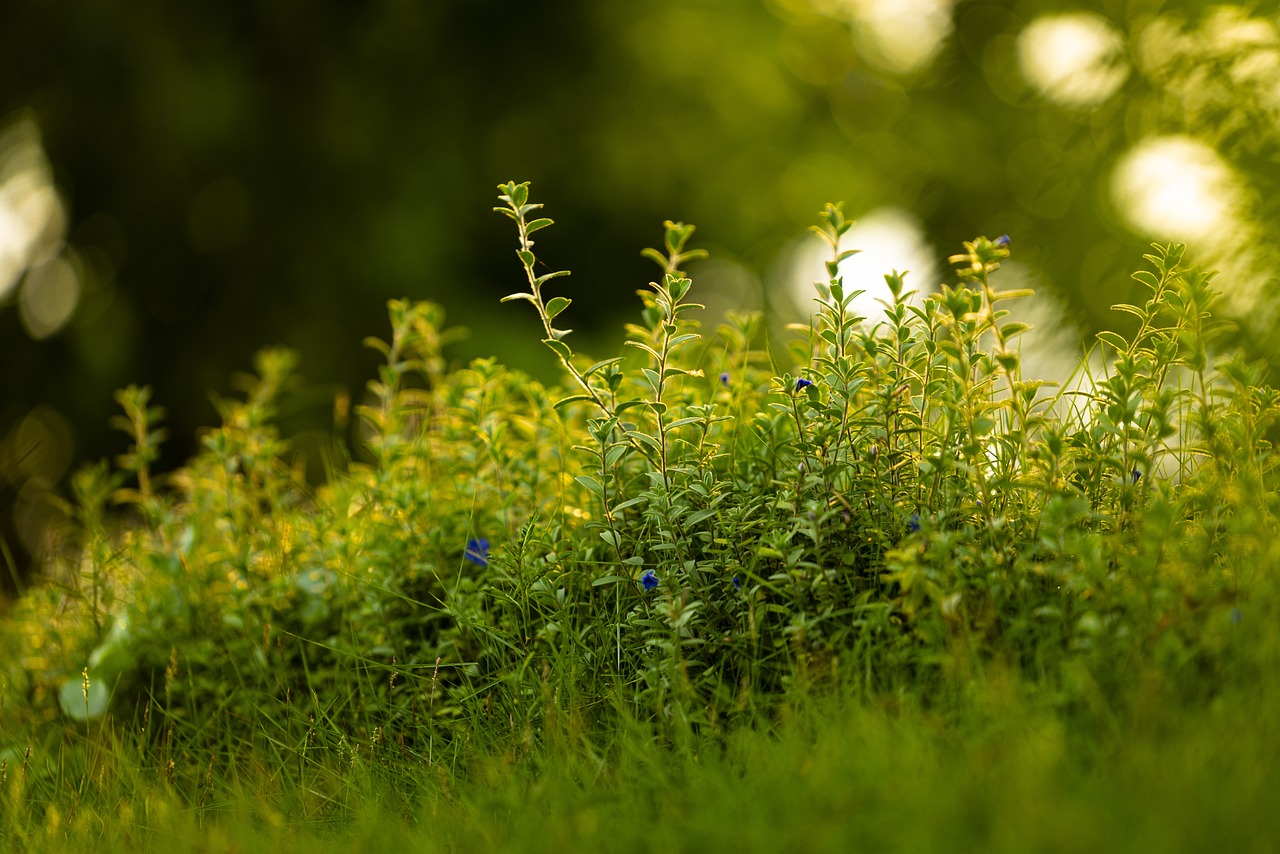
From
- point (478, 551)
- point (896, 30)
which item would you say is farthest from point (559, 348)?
point (896, 30)

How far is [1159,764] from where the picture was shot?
5.36 ft

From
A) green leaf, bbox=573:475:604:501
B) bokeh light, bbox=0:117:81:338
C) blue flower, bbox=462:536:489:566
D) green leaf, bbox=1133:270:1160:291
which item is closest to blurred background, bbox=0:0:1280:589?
bokeh light, bbox=0:117:81:338

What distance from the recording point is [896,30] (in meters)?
6.71

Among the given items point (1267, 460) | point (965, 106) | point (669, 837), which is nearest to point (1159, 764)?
point (669, 837)

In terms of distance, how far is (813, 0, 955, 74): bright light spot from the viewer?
4953 millimetres

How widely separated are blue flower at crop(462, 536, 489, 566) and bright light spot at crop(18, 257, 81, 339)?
614 centimetres

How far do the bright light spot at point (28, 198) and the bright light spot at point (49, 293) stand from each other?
0.08 meters

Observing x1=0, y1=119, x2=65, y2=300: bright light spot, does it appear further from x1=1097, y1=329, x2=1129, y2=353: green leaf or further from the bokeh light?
x1=1097, y1=329, x2=1129, y2=353: green leaf

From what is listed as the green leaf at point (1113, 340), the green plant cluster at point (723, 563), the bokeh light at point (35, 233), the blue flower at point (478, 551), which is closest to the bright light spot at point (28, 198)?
the bokeh light at point (35, 233)

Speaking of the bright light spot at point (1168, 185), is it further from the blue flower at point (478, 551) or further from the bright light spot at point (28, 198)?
the bright light spot at point (28, 198)

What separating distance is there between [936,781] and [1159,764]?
34 cm

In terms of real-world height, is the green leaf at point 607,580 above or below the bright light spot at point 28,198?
below

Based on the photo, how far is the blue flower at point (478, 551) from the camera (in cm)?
270

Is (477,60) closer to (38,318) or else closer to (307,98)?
(307,98)
